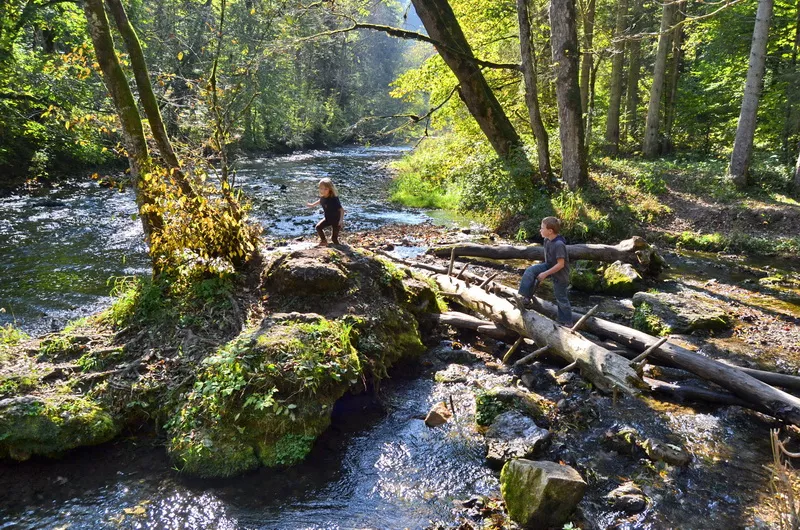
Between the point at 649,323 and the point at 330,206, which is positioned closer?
the point at 649,323

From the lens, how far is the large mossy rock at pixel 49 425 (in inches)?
188

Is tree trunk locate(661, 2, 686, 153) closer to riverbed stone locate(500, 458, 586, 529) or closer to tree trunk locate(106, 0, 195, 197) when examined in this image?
tree trunk locate(106, 0, 195, 197)

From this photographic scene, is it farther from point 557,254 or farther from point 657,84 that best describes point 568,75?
point 657,84

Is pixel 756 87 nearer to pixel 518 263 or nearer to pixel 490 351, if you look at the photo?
pixel 518 263

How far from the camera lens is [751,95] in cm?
1506

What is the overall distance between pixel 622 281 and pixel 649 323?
199 centimetres

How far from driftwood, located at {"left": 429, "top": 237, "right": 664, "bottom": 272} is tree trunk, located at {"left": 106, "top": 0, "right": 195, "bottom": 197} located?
17.8 feet

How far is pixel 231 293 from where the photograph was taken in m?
6.71

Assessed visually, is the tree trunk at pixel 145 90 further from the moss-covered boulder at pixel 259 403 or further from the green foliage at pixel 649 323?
the green foliage at pixel 649 323

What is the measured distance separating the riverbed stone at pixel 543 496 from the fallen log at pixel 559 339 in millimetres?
1485

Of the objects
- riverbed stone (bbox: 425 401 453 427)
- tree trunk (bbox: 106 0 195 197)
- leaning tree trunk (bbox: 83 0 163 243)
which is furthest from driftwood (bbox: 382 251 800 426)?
leaning tree trunk (bbox: 83 0 163 243)

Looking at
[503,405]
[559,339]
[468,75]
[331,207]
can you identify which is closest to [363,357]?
[503,405]

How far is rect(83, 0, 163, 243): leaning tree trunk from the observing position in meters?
6.51

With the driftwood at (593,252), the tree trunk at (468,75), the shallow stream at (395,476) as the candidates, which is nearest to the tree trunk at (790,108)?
the tree trunk at (468,75)
